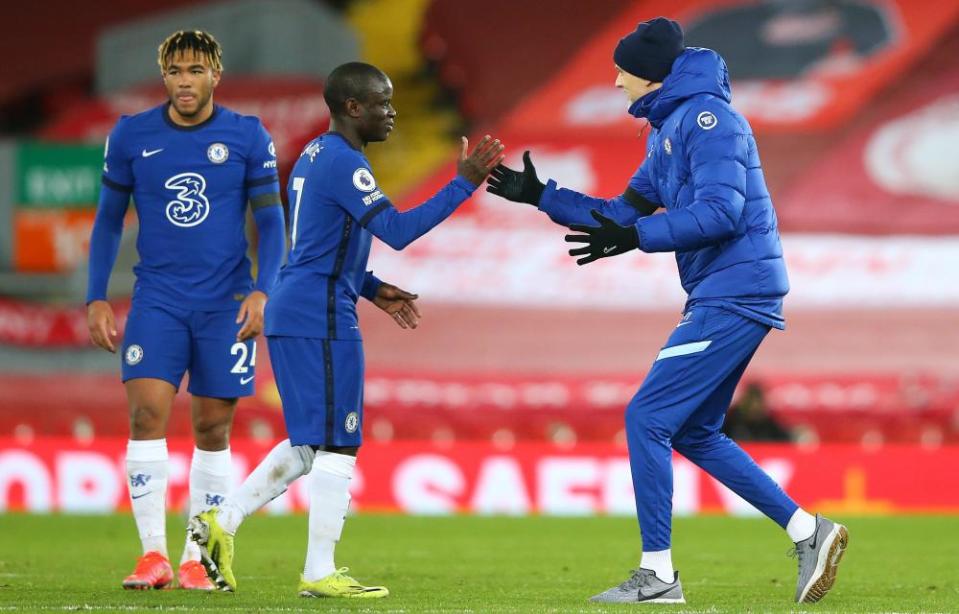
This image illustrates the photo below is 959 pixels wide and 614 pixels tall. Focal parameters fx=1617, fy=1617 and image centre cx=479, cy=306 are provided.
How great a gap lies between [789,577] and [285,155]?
1573 cm

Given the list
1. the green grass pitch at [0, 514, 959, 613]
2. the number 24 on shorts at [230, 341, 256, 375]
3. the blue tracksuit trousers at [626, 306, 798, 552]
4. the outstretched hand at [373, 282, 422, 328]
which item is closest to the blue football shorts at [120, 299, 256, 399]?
the number 24 on shorts at [230, 341, 256, 375]

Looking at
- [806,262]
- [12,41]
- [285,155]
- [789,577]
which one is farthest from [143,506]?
[12,41]

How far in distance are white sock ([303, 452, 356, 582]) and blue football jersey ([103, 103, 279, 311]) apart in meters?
0.94

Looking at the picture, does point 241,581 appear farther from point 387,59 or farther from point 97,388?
point 387,59

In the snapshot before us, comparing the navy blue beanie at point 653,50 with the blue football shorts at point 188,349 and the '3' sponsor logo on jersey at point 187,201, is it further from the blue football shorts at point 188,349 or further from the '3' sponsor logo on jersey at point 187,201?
the blue football shorts at point 188,349

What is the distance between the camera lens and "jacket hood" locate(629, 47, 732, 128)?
239 inches

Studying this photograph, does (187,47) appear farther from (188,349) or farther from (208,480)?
(208,480)

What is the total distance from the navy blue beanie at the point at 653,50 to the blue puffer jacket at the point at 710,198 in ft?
0.16

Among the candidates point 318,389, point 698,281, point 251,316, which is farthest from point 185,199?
point 698,281

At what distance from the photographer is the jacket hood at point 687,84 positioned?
20.0 ft

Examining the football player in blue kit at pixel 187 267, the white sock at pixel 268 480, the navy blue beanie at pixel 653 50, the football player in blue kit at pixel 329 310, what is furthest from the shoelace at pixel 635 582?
the navy blue beanie at pixel 653 50

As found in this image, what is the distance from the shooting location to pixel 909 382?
19141 mm

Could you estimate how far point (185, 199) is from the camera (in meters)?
6.61

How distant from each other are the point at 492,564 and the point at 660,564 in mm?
2442
